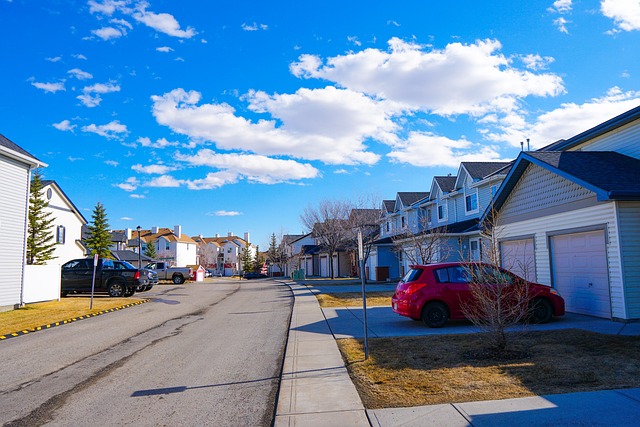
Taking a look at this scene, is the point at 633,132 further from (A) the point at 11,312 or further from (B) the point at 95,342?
(A) the point at 11,312

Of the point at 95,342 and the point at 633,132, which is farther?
the point at 633,132

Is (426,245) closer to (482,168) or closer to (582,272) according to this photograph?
(482,168)

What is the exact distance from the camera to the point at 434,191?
35.3 m

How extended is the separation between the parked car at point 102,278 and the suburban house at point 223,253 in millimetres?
63875

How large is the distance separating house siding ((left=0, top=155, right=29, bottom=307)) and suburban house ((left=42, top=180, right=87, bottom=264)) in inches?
721

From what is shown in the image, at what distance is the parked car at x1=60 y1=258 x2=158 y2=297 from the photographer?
79.2 feet

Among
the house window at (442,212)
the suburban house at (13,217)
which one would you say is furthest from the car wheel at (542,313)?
the house window at (442,212)

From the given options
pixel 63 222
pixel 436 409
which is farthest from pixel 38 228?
pixel 436 409

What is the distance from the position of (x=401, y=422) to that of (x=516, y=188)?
42.3ft

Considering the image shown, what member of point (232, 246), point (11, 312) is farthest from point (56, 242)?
point (232, 246)

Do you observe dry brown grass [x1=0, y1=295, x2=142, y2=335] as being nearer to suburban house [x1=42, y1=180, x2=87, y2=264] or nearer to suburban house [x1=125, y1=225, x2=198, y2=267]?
suburban house [x1=42, y1=180, x2=87, y2=264]

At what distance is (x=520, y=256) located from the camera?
52.0 feet

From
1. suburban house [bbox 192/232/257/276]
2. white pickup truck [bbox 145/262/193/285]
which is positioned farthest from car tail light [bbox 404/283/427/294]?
suburban house [bbox 192/232/257/276]

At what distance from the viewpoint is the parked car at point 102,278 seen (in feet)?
79.2
